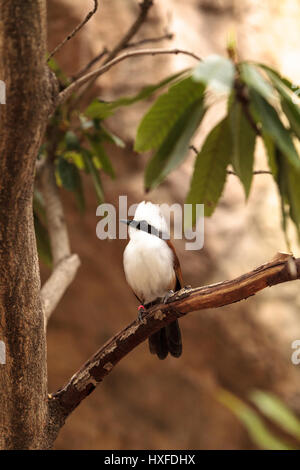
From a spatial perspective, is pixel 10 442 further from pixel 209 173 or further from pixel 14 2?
pixel 14 2

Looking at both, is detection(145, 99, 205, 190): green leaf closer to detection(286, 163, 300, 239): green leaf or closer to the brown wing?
detection(286, 163, 300, 239): green leaf

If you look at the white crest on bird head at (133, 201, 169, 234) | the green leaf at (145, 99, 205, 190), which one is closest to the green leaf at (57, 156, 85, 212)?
the white crest on bird head at (133, 201, 169, 234)

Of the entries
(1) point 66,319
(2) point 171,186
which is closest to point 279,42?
(2) point 171,186

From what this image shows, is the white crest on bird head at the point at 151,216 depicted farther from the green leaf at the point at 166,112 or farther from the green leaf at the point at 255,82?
the green leaf at the point at 255,82

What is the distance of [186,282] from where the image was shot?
12.3 ft

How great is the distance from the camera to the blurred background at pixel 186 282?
3.72m

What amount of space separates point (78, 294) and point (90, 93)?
159cm

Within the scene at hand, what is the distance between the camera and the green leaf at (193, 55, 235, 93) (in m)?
0.78

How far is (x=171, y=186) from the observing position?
12.4 ft

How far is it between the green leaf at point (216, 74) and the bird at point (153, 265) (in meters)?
1.21

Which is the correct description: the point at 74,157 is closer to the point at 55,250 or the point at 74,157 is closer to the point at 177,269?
the point at 55,250

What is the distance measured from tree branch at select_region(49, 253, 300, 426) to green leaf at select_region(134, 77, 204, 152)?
50cm

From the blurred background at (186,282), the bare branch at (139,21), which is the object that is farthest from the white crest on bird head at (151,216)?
the blurred background at (186,282)

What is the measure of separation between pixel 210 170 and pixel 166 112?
0.18m
